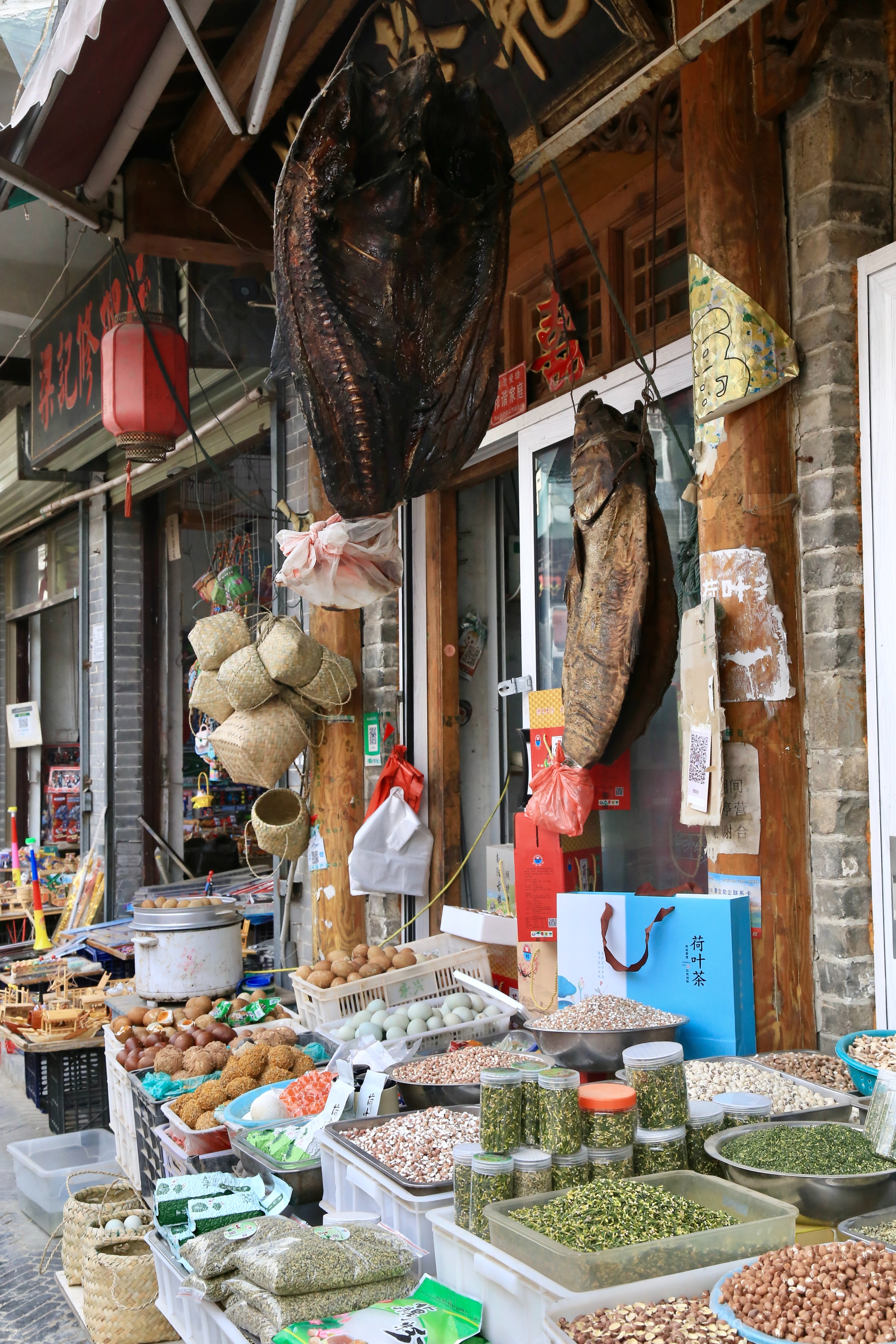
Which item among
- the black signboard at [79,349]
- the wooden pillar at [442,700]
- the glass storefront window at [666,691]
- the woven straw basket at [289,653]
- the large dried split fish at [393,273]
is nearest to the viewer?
the large dried split fish at [393,273]

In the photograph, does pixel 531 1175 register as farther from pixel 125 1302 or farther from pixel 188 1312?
pixel 125 1302

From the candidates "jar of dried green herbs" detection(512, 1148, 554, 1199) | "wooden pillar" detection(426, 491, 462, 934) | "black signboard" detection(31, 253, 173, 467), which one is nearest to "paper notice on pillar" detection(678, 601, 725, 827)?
"jar of dried green herbs" detection(512, 1148, 554, 1199)

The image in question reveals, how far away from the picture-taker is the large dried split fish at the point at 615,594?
10.8 ft

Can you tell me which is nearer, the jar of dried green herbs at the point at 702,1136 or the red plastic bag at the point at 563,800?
the jar of dried green herbs at the point at 702,1136

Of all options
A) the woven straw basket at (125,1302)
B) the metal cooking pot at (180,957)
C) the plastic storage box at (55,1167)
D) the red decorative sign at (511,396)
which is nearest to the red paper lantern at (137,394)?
the red decorative sign at (511,396)

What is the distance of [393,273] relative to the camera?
8.82 feet

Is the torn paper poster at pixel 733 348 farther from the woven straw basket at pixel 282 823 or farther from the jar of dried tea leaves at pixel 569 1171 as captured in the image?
the woven straw basket at pixel 282 823

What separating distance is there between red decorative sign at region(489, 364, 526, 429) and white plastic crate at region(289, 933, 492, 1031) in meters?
2.39

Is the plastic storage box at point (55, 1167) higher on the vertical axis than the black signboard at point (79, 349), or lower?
lower

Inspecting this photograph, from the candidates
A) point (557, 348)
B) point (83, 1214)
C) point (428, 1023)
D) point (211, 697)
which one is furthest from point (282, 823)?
point (557, 348)

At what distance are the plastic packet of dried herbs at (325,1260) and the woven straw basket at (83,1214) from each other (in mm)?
1727

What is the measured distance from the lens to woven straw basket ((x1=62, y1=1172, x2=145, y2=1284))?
3.75 meters

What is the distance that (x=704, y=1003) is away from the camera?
2.96 meters

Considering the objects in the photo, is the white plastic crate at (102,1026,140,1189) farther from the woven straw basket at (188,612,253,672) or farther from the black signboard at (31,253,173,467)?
the black signboard at (31,253,173,467)
